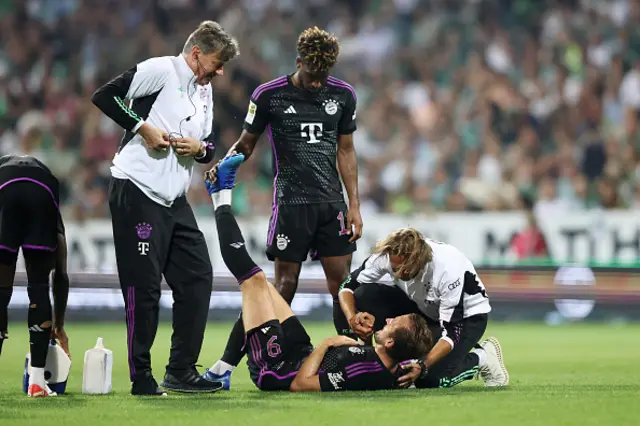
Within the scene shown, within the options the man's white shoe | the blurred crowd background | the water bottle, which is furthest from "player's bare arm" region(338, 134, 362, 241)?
the blurred crowd background

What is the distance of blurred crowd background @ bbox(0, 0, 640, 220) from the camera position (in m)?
16.9

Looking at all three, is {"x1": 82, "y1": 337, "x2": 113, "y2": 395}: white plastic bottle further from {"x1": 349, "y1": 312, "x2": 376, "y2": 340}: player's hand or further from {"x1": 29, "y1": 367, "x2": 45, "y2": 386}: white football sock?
{"x1": 349, "y1": 312, "x2": 376, "y2": 340}: player's hand

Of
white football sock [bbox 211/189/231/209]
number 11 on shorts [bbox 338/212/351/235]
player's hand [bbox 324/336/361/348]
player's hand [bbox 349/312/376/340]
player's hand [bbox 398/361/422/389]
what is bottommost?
player's hand [bbox 398/361/422/389]

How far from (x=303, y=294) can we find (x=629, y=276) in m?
4.55

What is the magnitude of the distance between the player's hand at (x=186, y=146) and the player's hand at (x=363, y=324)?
1736mm

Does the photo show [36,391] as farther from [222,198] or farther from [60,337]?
[222,198]

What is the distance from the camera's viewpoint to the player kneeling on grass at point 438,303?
7.96m

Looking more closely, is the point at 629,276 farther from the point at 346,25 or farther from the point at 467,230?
the point at 346,25

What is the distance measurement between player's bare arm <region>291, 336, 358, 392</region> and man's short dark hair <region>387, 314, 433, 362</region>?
0.37 metres

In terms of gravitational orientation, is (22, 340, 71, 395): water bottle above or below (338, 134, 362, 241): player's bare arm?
below

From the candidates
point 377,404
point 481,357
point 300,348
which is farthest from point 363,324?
point 377,404

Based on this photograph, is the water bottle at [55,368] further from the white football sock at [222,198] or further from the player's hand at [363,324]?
the player's hand at [363,324]

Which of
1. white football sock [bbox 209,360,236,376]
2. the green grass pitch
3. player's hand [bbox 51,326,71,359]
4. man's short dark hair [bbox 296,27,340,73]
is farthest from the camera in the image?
man's short dark hair [bbox 296,27,340,73]

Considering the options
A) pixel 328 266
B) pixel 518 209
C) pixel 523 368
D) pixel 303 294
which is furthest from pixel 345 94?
pixel 518 209
